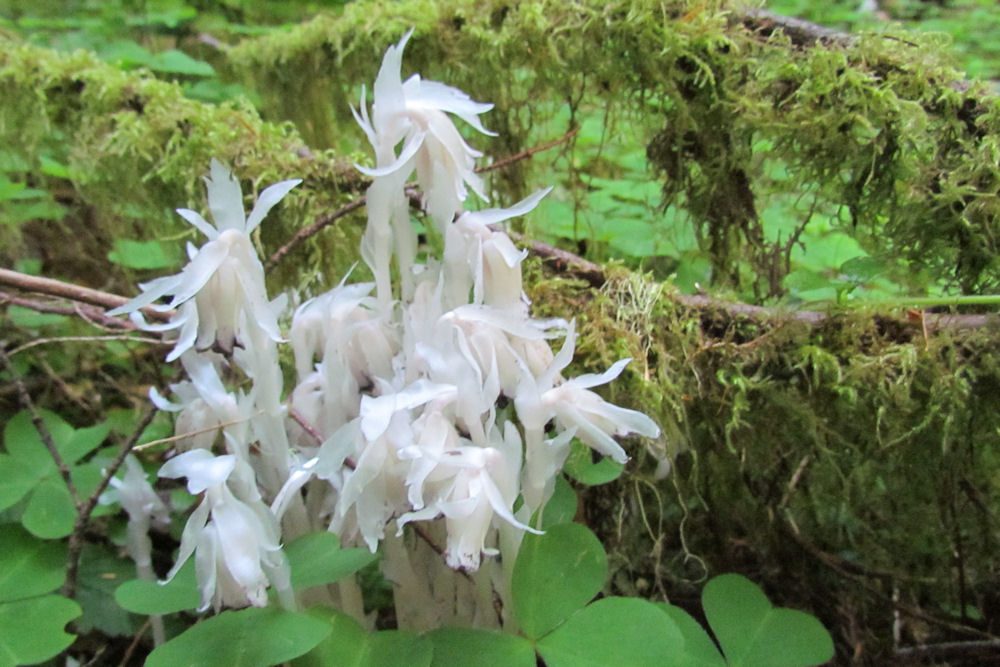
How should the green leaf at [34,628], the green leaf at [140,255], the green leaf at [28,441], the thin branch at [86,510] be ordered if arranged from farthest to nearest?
the green leaf at [140,255]
the green leaf at [28,441]
the thin branch at [86,510]
the green leaf at [34,628]

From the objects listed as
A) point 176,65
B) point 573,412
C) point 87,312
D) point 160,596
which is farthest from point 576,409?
point 176,65

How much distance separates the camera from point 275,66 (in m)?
2.88

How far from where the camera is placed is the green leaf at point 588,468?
139 cm

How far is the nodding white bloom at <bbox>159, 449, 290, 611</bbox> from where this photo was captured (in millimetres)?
977

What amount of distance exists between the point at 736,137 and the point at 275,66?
200cm

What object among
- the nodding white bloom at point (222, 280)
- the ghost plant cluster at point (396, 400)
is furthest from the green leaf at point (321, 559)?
the nodding white bloom at point (222, 280)

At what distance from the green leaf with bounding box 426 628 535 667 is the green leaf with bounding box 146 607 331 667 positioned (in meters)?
0.19

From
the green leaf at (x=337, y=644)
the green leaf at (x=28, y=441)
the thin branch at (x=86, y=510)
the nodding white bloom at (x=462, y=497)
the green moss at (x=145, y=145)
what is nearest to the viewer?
the nodding white bloom at (x=462, y=497)

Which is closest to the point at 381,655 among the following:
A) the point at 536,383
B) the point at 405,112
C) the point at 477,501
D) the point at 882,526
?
the point at 477,501

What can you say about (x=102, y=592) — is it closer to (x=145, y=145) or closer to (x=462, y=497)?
(x=462, y=497)

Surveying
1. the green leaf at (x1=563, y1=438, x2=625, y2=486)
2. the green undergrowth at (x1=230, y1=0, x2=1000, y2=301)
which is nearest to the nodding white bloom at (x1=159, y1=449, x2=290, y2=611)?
the green leaf at (x1=563, y1=438, x2=625, y2=486)

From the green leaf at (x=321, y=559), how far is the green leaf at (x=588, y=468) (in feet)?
1.60

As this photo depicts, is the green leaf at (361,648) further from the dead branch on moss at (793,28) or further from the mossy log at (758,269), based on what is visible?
the dead branch on moss at (793,28)

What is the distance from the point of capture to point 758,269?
1.98 metres
